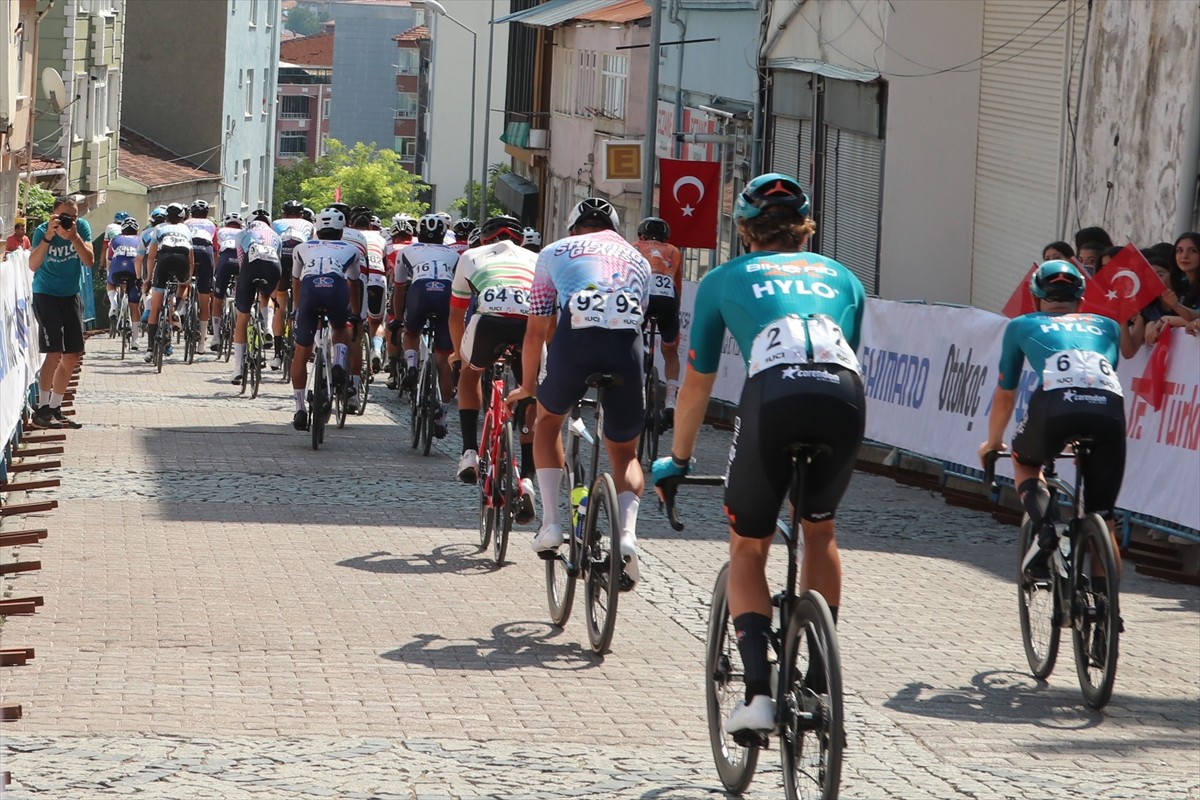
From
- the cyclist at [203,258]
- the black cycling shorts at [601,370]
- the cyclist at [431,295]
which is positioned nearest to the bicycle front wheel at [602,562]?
the black cycling shorts at [601,370]

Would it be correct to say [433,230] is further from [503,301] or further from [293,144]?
[293,144]

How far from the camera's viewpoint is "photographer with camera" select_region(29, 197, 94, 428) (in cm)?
1744

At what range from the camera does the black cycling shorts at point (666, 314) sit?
14.0 meters

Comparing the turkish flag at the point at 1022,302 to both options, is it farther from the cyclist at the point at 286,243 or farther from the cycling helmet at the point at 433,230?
the cyclist at the point at 286,243

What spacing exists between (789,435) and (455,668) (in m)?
2.96

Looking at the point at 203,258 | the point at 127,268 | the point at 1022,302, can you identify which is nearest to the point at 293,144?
the point at 127,268

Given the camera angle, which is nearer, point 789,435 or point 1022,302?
point 789,435

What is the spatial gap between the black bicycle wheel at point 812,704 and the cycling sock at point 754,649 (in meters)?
0.09

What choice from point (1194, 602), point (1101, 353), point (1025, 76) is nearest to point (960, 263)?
point (1025, 76)

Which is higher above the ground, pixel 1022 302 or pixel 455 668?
pixel 1022 302

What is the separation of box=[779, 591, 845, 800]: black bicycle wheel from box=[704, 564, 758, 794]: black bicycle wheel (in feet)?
1.43

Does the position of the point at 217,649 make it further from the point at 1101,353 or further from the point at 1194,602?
the point at 1194,602

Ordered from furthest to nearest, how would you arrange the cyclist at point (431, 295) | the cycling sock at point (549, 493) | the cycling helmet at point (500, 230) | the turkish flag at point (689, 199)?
the turkish flag at point (689, 199) < the cyclist at point (431, 295) < the cycling helmet at point (500, 230) < the cycling sock at point (549, 493)

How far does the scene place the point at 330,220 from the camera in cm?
1761
